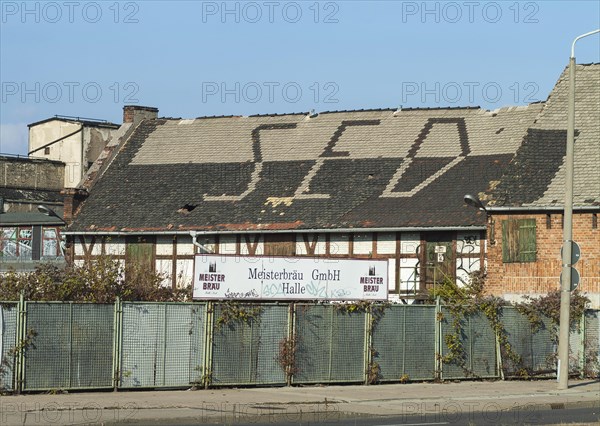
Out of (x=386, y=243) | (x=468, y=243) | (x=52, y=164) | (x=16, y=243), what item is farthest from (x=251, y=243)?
(x=52, y=164)

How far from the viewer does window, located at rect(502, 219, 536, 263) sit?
117 ft

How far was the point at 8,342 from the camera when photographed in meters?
21.8

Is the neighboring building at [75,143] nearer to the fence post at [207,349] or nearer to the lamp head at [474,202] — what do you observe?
the lamp head at [474,202]

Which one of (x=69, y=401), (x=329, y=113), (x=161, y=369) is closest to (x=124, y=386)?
(x=161, y=369)

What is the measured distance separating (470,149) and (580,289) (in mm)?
10182

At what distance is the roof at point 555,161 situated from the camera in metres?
35.4

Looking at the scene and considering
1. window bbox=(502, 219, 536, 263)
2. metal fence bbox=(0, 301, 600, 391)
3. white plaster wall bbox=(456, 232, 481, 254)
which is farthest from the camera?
white plaster wall bbox=(456, 232, 481, 254)

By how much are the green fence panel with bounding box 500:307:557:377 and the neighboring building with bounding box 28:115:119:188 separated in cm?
4138

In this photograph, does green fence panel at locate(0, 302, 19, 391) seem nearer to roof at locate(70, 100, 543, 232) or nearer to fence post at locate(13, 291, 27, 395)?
fence post at locate(13, 291, 27, 395)

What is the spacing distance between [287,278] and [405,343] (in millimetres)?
3068

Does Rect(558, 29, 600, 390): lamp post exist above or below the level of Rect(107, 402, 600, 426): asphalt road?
above

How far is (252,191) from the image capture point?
4391 centimetres

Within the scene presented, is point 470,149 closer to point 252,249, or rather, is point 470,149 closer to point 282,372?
point 252,249

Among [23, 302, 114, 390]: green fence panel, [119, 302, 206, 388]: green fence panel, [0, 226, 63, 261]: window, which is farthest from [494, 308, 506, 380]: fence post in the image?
[0, 226, 63, 261]: window
